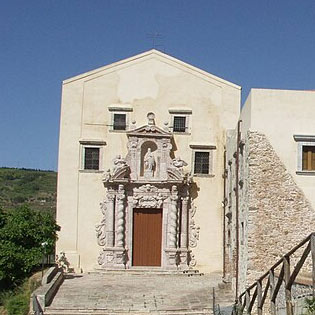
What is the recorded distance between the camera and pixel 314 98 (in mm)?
15672

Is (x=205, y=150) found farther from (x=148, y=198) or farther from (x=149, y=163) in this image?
(x=148, y=198)

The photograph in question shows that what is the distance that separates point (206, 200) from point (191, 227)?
47.7 inches

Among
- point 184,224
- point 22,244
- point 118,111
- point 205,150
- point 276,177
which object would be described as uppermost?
point 118,111

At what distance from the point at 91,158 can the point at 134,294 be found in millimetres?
6805

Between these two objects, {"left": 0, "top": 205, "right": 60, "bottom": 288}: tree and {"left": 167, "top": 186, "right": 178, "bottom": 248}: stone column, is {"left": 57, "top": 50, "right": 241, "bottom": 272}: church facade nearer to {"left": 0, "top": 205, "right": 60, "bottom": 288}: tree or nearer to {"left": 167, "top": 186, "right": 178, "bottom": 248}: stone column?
{"left": 167, "top": 186, "right": 178, "bottom": 248}: stone column

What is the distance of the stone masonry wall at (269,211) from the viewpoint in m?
15.2

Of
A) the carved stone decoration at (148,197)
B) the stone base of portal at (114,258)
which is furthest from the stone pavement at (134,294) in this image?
the carved stone decoration at (148,197)

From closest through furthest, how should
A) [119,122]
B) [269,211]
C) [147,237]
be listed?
[269,211], [147,237], [119,122]

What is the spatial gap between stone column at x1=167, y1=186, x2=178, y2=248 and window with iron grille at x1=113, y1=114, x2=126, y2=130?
318 centimetres

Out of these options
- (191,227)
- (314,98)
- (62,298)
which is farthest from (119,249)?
(314,98)

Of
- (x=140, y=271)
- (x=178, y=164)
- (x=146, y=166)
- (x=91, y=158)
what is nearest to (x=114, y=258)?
(x=140, y=271)

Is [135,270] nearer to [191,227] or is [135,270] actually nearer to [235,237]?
[191,227]

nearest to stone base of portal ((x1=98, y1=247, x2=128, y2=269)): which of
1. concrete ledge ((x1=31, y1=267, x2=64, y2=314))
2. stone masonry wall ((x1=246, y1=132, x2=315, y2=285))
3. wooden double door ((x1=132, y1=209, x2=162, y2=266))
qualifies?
wooden double door ((x1=132, y1=209, x2=162, y2=266))

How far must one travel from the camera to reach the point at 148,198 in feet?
74.1
